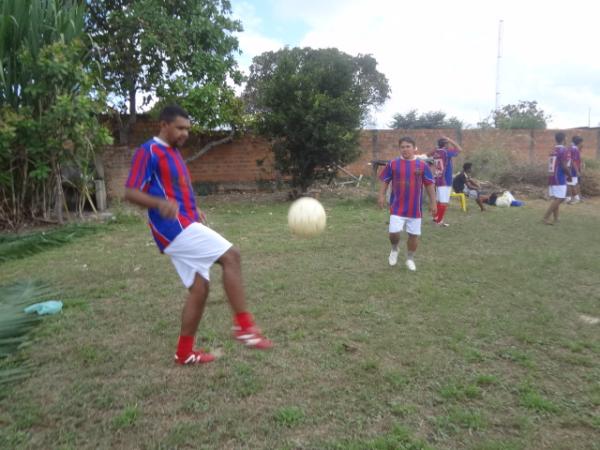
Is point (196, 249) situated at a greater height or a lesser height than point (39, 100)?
lesser

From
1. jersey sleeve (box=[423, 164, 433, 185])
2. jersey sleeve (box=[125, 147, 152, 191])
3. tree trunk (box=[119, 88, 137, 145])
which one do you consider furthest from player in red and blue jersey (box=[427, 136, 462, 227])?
tree trunk (box=[119, 88, 137, 145])

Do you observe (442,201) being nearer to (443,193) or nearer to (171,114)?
(443,193)

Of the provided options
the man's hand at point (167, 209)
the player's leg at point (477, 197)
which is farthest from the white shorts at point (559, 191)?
the man's hand at point (167, 209)

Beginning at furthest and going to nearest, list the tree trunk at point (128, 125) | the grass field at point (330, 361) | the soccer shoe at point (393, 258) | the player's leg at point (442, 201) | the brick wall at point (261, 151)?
the brick wall at point (261, 151) → the tree trunk at point (128, 125) → the player's leg at point (442, 201) → the soccer shoe at point (393, 258) → the grass field at point (330, 361)

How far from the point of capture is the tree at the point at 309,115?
13.5 meters

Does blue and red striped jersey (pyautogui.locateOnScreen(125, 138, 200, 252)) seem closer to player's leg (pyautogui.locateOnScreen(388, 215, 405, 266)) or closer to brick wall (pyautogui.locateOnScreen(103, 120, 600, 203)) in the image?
player's leg (pyautogui.locateOnScreen(388, 215, 405, 266))

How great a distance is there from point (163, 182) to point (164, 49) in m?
10.9

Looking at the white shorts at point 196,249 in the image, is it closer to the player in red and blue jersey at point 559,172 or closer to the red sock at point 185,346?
the red sock at point 185,346

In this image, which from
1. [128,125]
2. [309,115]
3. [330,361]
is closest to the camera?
[330,361]

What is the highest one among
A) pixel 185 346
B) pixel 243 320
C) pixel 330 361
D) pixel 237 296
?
pixel 237 296

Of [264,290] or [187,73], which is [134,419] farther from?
[187,73]

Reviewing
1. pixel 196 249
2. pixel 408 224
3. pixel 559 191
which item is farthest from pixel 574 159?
pixel 196 249

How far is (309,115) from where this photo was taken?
43.7 ft

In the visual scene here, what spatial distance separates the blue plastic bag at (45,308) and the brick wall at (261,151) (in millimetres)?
9507
